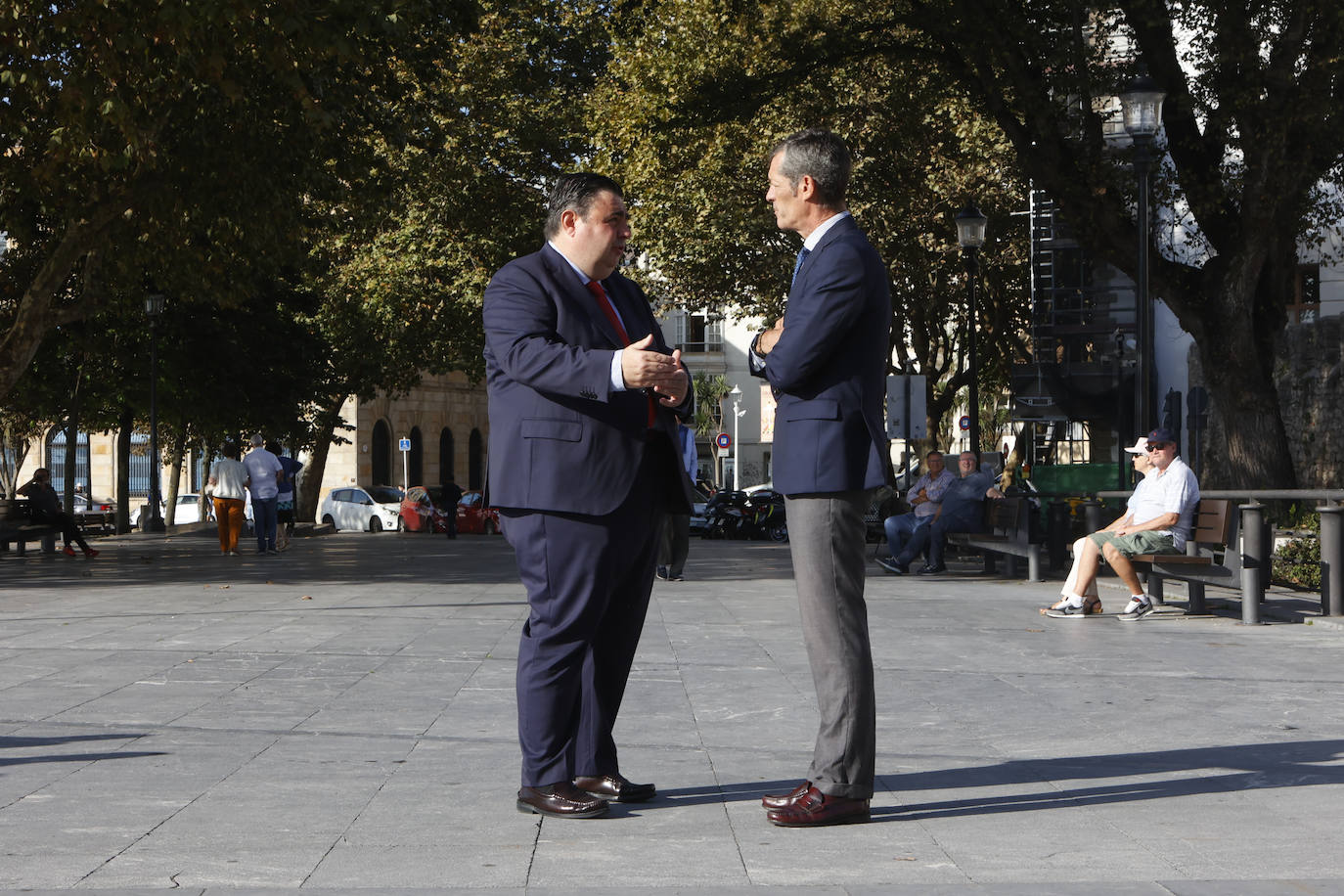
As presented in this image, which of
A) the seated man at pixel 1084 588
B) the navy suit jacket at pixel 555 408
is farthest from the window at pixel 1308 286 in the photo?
the navy suit jacket at pixel 555 408

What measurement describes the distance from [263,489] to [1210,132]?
1383 cm

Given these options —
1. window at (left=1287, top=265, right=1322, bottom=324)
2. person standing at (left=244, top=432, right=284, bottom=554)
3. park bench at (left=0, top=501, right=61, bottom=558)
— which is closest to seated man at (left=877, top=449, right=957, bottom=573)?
person standing at (left=244, top=432, right=284, bottom=554)

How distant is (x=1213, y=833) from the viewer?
15.6 feet

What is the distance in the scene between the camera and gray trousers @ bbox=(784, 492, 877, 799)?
487cm

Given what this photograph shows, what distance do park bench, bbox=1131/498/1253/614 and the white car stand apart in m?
35.5

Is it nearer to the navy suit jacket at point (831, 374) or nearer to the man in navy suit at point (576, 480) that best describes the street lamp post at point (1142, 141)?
the navy suit jacket at point (831, 374)

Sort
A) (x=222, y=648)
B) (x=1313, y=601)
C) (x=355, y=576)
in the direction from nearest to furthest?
1. (x=222, y=648)
2. (x=1313, y=601)
3. (x=355, y=576)

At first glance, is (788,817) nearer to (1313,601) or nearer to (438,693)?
(438,693)

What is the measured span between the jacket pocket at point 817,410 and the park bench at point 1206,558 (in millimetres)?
7874

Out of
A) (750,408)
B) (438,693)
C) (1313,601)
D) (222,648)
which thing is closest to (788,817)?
(438,693)

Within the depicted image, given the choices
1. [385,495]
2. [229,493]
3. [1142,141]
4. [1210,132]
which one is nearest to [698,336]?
[385,495]

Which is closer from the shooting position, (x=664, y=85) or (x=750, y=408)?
(x=664, y=85)

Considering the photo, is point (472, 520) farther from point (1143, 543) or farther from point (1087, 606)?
point (1143, 543)

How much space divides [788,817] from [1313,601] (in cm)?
962
